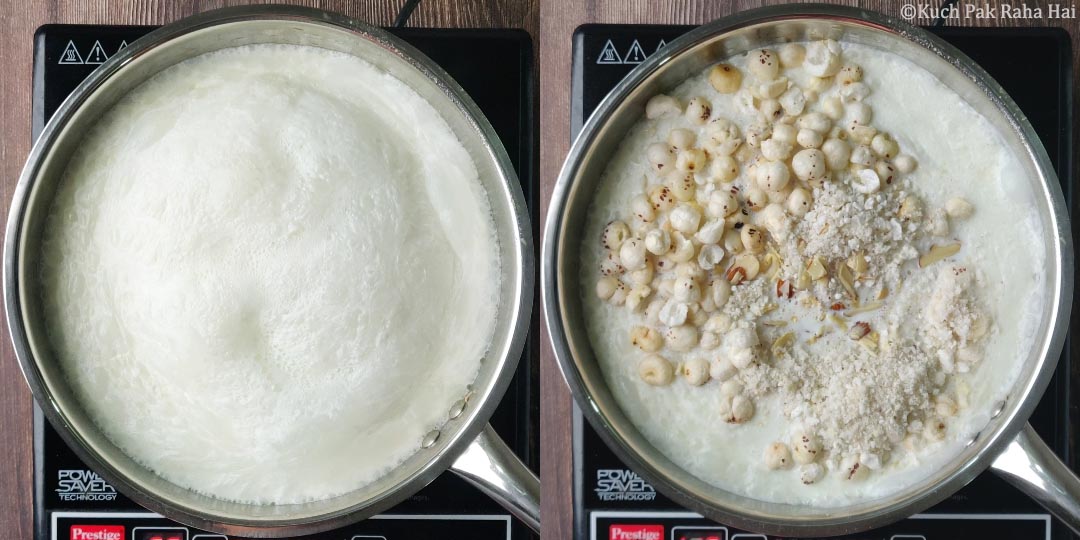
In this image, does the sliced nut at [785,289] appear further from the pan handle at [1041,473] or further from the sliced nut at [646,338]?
the pan handle at [1041,473]

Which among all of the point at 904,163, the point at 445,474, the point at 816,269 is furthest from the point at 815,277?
the point at 445,474

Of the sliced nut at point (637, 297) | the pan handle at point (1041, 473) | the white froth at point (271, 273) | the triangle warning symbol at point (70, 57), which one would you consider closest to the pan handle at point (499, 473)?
the white froth at point (271, 273)

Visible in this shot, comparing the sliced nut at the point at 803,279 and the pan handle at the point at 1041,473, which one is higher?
the sliced nut at the point at 803,279

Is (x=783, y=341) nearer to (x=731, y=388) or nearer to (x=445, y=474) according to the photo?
(x=731, y=388)

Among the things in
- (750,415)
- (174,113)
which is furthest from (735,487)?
(174,113)

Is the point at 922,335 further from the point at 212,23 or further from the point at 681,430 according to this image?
the point at 212,23

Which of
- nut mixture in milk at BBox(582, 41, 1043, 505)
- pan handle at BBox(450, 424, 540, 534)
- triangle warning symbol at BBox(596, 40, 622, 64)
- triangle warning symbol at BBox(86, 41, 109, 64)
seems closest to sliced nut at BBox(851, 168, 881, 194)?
nut mixture in milk at BBox(582, 41, 1043, 505)
